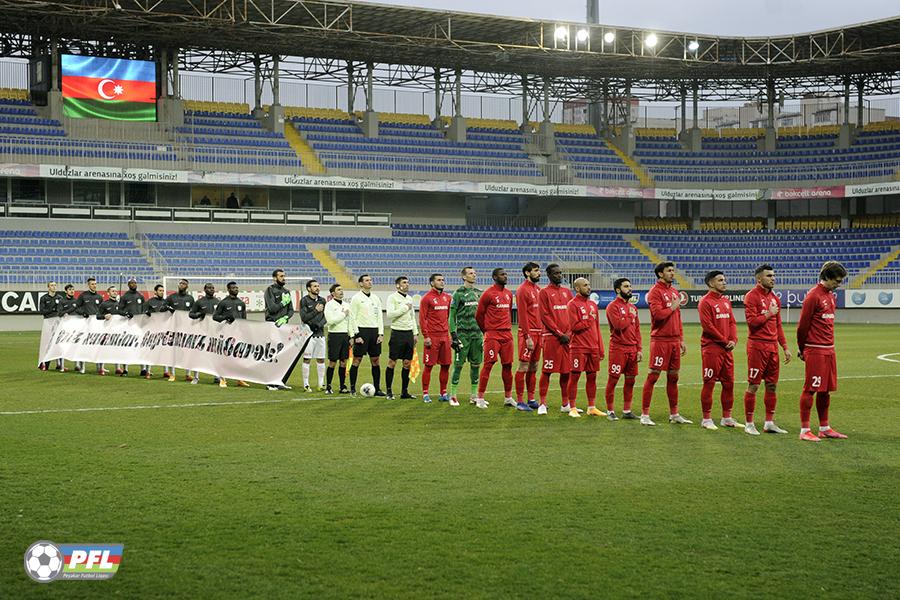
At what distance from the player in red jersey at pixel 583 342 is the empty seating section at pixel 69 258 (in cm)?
3091

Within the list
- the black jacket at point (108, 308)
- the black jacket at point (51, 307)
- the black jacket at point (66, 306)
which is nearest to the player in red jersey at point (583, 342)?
the black jacket at point (108, 308)

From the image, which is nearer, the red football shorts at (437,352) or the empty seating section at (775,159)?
the red football shorts at (437,352)

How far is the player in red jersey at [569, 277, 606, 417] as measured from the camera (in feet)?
50.3

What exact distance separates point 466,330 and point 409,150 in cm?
4000

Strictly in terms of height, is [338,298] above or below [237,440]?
above

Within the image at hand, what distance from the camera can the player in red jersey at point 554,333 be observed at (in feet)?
50.7

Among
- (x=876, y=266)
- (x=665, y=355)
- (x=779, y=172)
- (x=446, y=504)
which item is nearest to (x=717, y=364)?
(x=665, y=355)

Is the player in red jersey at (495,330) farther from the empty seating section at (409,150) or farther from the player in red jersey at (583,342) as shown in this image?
the empty seating section at (409,150)

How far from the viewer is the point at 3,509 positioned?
28.0 feet

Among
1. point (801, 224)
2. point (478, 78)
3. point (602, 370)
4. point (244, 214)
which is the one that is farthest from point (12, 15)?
point (801, 224)

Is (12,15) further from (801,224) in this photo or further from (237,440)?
(801,224)

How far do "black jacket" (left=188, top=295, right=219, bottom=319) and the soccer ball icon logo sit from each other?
13935 mm

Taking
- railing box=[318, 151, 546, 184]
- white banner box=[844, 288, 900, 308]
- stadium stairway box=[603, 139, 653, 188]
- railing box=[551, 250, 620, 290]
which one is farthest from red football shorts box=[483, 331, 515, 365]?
stadium stairway box=[603, 139, 653, 188]

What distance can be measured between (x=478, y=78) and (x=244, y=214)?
15.0 meters
